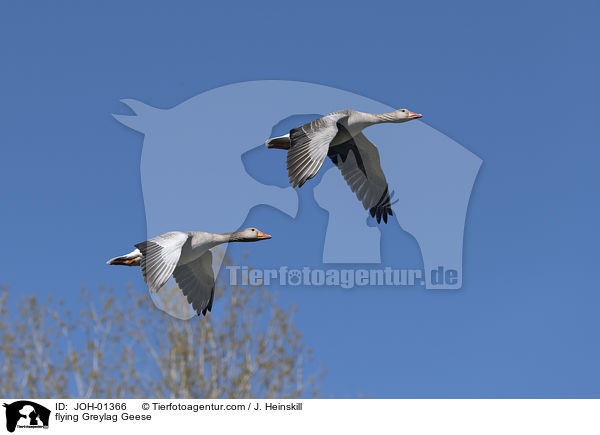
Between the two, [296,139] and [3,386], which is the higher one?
[296,139]

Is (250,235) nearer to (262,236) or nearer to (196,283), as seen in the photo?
(262,236)

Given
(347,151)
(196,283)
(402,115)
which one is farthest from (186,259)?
(402,115)

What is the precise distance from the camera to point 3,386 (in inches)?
679

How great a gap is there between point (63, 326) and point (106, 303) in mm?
1121

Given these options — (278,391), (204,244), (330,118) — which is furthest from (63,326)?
(330,118)

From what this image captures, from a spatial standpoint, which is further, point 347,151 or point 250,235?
point 347,151

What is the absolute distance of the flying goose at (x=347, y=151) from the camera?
393 inches

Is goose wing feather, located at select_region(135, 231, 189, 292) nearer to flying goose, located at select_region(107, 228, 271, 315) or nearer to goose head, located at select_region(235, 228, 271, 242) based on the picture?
flying goose, located at select_region(107, 228, 271, 315)

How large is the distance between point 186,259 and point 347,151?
3530 mm
